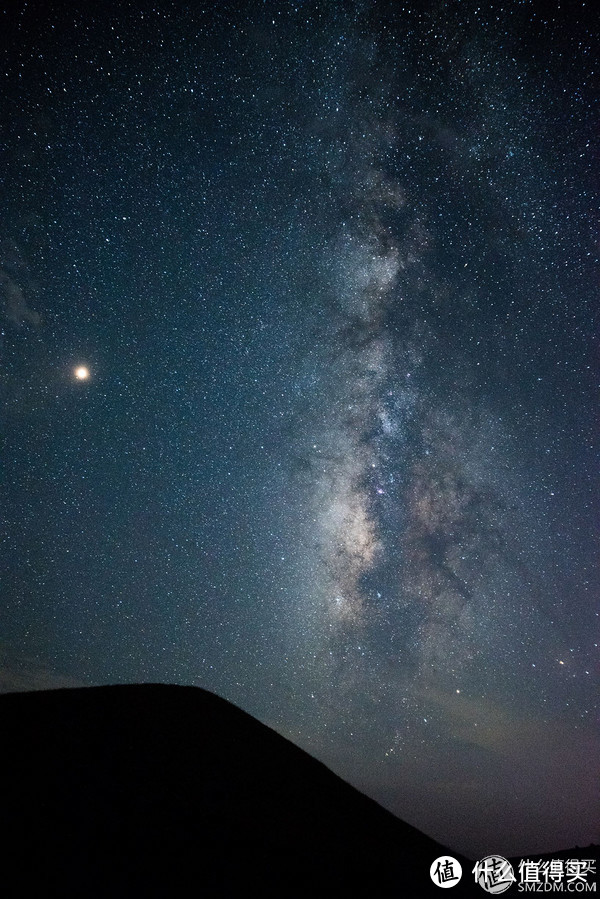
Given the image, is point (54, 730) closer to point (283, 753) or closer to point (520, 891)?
point (283, 753)

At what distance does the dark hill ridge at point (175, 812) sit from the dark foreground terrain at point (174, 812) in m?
0.03

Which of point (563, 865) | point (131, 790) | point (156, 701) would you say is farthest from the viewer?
point (156, 701)

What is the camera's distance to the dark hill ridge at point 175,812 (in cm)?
735

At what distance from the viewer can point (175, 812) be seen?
897cm

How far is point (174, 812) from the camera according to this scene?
8.96m

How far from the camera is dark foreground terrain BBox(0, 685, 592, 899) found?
24.0 feet

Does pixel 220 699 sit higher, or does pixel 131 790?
pixel 220 699

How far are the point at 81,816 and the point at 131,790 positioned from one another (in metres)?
1.23

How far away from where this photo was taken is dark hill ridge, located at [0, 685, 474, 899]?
24.1ft

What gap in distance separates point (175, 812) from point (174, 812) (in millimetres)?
20

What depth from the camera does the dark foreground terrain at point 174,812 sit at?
732 centimetres

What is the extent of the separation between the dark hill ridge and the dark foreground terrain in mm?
28

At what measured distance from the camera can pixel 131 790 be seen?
922 cm

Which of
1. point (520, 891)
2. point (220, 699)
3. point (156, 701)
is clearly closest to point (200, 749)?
point (156, 701)
